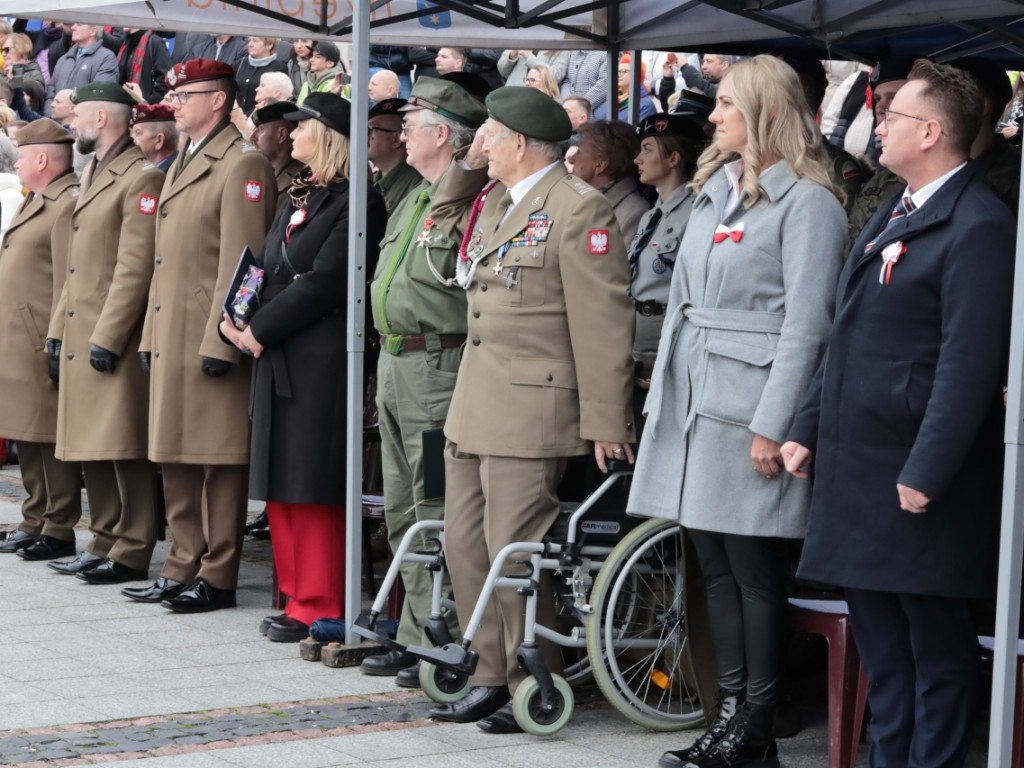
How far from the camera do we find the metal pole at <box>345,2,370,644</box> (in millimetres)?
6059

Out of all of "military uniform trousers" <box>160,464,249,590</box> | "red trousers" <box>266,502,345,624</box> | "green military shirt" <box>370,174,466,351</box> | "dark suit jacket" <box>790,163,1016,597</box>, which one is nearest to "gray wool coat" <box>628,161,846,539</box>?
"dark suit jacket" <box>790,163,1016,597</box>

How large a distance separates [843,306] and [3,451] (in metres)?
8.38

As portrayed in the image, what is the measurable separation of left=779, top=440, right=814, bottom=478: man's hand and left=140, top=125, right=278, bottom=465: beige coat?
118 inches

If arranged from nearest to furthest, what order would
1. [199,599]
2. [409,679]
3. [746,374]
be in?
[746,374], [409,679], [199,599]

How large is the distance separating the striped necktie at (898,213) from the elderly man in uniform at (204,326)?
3200 mm

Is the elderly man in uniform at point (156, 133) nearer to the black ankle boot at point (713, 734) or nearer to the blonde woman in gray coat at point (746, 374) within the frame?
the blonde woman in gray coat at point (746, 374)

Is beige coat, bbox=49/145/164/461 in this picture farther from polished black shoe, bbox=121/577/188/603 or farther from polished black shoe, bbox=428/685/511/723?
polished black shoe, bbox=428/685/511/723

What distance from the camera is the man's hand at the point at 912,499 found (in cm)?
397

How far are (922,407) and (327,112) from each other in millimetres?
3061

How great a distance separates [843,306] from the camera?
4.27 metres

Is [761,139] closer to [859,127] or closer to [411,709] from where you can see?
[411,709]

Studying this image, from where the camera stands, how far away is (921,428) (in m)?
3.99

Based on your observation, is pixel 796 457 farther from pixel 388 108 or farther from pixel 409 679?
pixel 388 108

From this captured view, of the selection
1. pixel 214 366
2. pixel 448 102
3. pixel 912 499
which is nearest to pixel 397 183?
pixel 448 102
